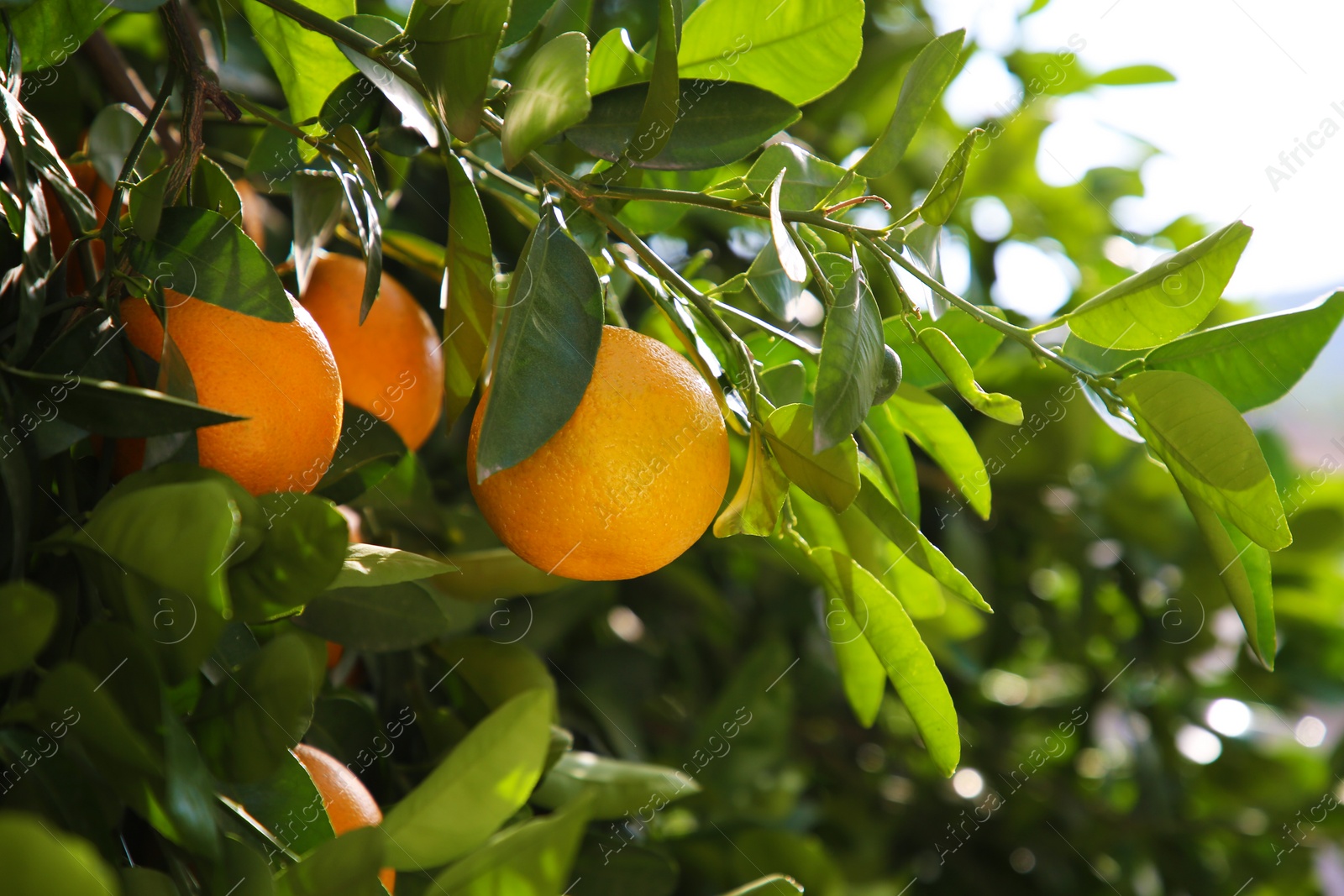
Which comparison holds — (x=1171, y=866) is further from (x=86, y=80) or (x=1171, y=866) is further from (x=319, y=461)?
(x=86, y=80)

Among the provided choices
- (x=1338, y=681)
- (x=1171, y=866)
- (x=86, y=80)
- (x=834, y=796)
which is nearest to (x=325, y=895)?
(x=86, y=80)

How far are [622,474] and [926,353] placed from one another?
19 cm

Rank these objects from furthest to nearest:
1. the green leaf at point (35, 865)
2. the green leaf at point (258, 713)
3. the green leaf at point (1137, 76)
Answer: the green leaf at point (1137, 76) → the green leaf at point (258, 713) → the green leaf at point (35, 865)

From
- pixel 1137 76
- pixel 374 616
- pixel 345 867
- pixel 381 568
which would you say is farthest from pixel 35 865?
pixel 1137 76

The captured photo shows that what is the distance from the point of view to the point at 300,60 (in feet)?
1.73

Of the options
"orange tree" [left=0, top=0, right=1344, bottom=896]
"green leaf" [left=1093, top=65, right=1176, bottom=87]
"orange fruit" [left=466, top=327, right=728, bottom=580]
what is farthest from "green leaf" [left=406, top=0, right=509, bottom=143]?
"green leaf" [left=1093, top=65, right=1176, bottom=87]

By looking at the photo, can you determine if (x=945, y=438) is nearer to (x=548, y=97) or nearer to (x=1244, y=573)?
(x=1244, y=573)

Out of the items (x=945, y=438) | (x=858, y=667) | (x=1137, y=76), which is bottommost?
(x=1137, y=76)

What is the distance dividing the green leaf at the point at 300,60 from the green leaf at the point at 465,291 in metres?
0.12

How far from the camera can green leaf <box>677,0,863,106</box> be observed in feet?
1.59

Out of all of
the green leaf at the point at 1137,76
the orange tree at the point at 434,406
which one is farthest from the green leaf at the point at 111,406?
the green leaf at the point at 1137,76

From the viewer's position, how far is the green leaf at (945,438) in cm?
52

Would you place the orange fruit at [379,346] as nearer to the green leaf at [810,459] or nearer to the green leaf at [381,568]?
the green leaf at [381,568]

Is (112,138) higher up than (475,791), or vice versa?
(112,138)
